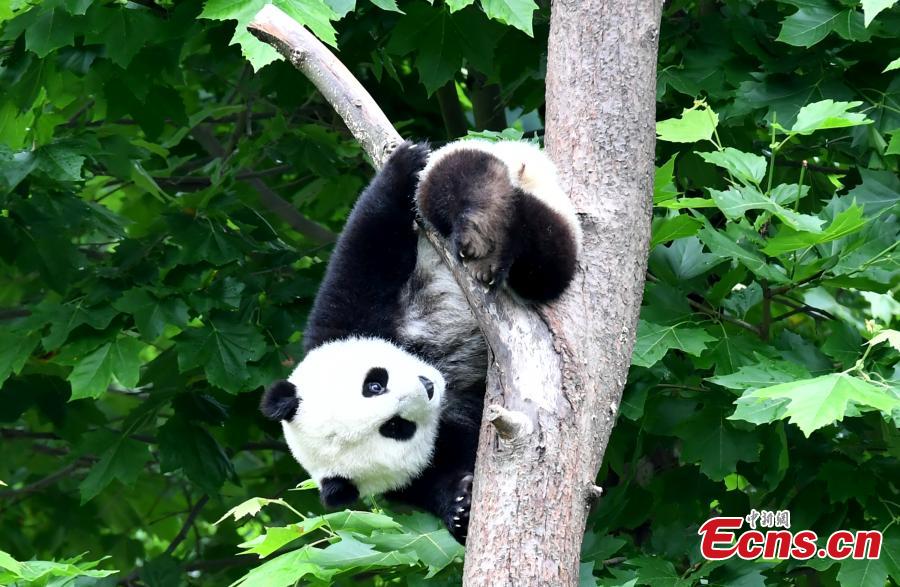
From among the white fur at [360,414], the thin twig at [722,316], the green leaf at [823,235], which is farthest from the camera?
the thin twig at [722,316]

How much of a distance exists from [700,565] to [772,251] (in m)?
1.29

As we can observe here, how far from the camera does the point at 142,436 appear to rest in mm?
5875

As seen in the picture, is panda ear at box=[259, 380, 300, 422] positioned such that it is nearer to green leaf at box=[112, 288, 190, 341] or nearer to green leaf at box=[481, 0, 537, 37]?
green leaf at box=[112, 288, 190, 341]

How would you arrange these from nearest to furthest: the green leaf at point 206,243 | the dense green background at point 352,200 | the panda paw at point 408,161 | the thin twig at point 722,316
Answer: the dense green background at point 352,200
the panda paw at point 408,161
the thin twig at point 722,316
the green leaf at point 206,243

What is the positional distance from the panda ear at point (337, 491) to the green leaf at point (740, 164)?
6.05 ft

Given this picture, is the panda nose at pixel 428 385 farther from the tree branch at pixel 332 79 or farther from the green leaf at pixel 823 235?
the green leaf at pixel 823 235

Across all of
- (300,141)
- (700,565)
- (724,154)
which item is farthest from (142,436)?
(724,154)

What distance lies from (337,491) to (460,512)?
20.7 inches

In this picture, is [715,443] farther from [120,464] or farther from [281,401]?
[120,464]

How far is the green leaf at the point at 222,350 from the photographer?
15.4 ft

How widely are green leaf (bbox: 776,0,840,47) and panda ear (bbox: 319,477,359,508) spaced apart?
2460 millimetres

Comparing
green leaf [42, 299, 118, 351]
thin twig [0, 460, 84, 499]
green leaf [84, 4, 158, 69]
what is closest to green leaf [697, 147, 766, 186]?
green leaf [84, 4, 158, 69]

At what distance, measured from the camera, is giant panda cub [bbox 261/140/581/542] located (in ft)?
11.4

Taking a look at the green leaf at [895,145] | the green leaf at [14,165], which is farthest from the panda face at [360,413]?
→ the green leaf at [895,145]
